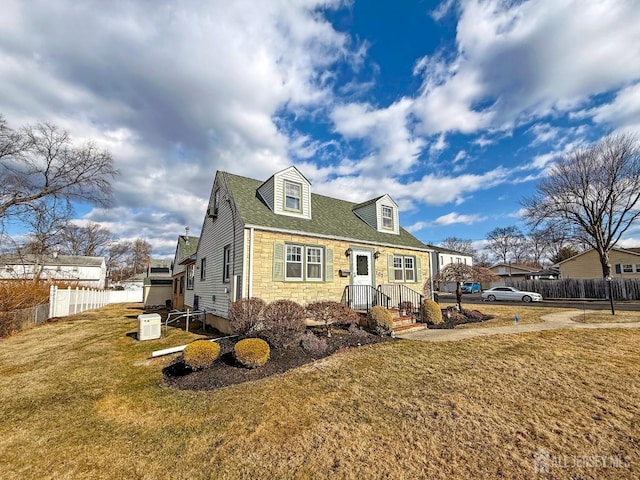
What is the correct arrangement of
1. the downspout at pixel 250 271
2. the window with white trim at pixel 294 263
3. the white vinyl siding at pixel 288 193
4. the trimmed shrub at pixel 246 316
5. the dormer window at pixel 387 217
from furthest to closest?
the dormer window at pixel 387 217, the white vinyl siding at pixel 288 193, the window with white trim at pixel 294 263, the downspout at pixel 250 271, the trimmed shrub at pixel 246 316

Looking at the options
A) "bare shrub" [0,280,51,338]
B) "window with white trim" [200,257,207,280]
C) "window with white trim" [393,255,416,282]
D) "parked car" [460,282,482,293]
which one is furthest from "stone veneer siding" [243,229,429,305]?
"parked car" [460,282,482,293]

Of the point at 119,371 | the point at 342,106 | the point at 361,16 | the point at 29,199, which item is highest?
the point at 361,16

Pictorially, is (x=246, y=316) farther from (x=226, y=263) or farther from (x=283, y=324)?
(x=226, y=263)

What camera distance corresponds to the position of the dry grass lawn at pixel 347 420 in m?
3.08

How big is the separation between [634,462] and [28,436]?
7.32m

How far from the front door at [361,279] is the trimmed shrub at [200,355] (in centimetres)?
681

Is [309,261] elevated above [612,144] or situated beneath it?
situated beneath

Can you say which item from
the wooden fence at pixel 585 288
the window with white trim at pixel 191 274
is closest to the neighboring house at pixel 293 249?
the window with white trim at pixel 191 274

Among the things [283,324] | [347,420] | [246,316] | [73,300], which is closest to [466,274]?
[283,324]

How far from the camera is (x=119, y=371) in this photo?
6.66 meters

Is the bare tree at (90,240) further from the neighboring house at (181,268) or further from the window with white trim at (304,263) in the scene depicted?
the window with white trim at (304,263)

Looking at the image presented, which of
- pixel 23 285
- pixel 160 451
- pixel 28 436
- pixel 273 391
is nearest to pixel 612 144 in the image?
pixel 273 391

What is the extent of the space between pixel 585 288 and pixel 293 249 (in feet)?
92.2

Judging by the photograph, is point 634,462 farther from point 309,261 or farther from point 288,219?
point 288,219
